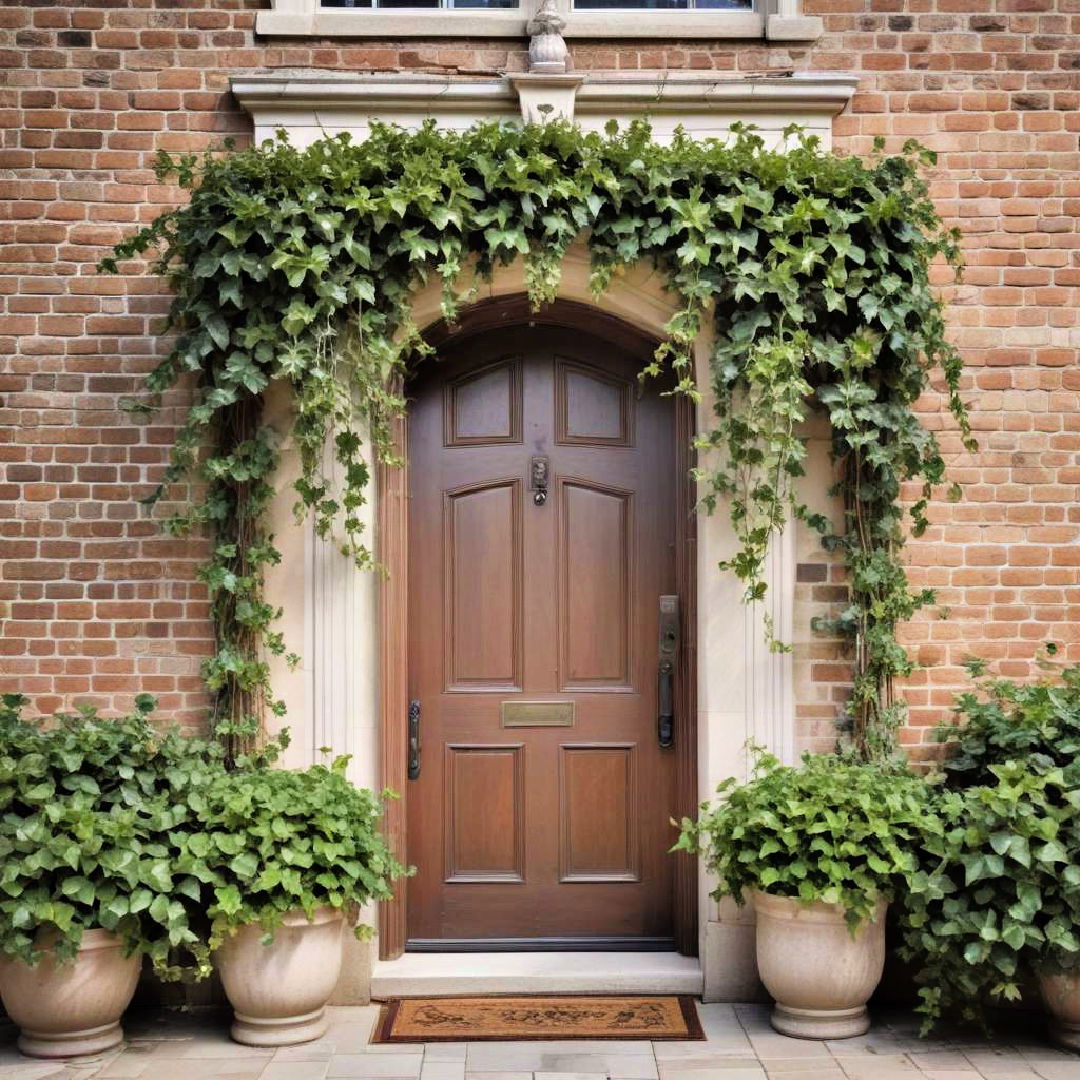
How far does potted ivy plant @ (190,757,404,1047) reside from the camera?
4309 millimetres

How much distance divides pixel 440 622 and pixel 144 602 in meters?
1.18

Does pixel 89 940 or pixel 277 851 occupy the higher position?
pixel 277 851

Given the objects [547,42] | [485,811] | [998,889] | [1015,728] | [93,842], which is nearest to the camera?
[93,842]

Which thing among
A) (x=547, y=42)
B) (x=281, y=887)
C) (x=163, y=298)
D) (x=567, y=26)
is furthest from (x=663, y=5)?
(x=281, y=887)

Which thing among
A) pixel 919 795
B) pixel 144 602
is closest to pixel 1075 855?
pixel 919 795

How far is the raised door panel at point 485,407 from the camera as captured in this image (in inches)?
211

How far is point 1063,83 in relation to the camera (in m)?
5.15

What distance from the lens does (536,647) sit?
17.4ft

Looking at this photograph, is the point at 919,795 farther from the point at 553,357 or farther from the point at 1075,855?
the point at 553,357

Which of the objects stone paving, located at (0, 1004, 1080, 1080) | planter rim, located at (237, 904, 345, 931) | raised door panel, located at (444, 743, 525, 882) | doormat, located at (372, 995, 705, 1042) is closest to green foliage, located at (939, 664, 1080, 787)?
stone paving, located at (0, 1004, 1080, 1080)

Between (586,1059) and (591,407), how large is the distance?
99.7 inches

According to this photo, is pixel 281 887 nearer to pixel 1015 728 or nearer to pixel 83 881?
pixel 83 881

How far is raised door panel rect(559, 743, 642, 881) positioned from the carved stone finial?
2.70 metres

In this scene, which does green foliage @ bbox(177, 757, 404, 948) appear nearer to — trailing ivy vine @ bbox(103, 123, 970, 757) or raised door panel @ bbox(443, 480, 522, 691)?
trailing ivy vine @ bbox(103, 123, 970, 757)
